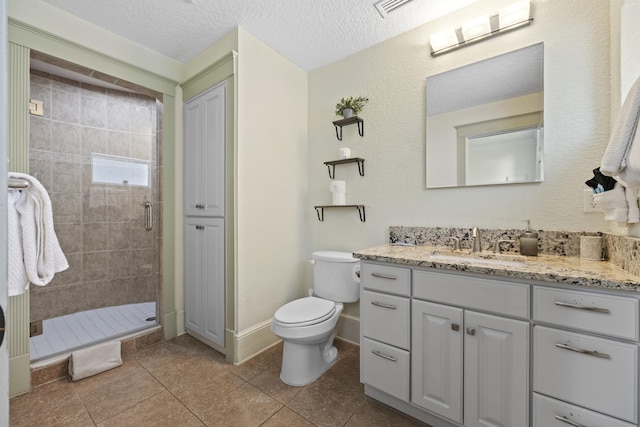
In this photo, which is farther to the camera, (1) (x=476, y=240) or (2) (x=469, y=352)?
(1) (x=476, y=240)

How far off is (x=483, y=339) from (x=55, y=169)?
12.4ft

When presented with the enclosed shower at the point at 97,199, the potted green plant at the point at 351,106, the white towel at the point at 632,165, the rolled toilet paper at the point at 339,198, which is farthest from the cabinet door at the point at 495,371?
the enclosed shower at the point at 97,199

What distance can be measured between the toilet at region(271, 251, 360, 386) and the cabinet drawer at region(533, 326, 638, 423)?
109 centimetres

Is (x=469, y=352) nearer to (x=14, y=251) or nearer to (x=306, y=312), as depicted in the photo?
(x=306, y=312)

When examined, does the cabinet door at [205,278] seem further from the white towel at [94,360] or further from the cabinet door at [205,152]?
the white towel at [94,360]

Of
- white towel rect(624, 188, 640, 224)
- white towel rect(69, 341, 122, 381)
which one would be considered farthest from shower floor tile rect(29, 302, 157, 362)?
white towel rect(624, 188, 640, 224)

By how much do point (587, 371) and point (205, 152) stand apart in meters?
2.52

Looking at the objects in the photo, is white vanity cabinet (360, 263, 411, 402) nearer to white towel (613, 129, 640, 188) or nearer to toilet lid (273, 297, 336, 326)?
toilet lid (273, 297, 336, 326)

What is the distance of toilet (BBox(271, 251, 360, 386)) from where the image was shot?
1655 millimetres

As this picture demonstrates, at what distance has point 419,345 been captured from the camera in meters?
1.33

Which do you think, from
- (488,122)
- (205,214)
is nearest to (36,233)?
(205,214)

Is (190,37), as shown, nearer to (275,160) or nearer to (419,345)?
(275,160)

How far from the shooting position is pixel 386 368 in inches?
56.2

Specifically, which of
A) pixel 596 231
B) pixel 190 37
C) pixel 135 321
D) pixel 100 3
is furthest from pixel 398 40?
pixel 135 321
